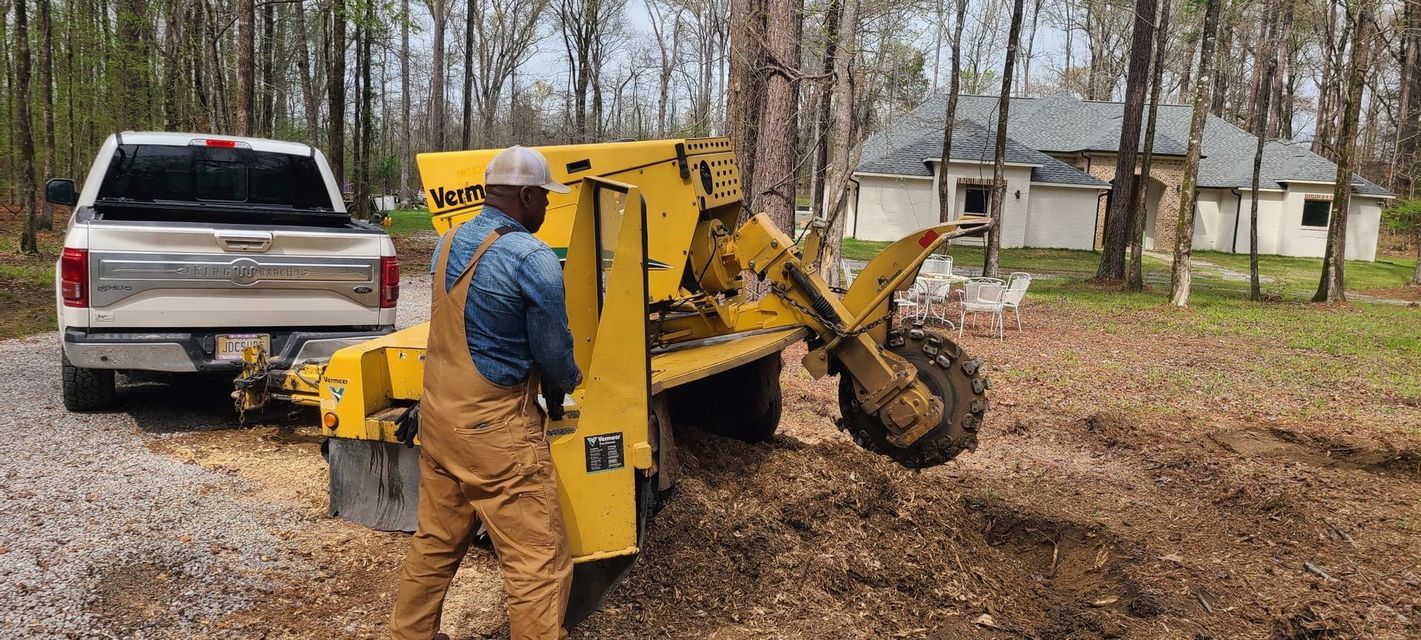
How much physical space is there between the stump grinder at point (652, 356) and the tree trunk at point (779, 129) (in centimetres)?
392

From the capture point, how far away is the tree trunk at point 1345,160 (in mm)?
15539

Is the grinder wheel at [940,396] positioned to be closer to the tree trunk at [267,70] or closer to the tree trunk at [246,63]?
the tree trunk at [246,63]

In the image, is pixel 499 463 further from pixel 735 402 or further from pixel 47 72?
pixel 47 72

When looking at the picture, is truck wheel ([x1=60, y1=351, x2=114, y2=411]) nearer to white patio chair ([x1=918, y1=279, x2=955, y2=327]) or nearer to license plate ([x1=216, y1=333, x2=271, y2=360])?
license plate ([x1=216, y1=333, x2=271, y2=360])

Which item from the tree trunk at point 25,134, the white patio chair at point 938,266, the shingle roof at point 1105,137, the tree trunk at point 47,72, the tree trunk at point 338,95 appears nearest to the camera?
the white patio chair at point 938,266

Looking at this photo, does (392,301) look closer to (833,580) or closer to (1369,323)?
(833,580)

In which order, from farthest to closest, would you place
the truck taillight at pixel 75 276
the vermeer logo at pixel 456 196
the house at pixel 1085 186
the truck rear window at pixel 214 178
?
the house at pixel 1085 186, the truck rear window at pixel 214 178, the truck taillight at pixel 75 276, the vermeer logo at pixel 456 196

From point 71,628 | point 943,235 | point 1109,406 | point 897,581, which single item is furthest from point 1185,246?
point 71,628

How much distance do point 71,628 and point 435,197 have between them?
7.77ft

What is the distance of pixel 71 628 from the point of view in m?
3.31

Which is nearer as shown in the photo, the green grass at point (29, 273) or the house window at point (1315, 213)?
the green grass at point (29, 273)

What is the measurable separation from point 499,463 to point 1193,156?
1601 centimetres

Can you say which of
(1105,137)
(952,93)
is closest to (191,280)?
(952,93)

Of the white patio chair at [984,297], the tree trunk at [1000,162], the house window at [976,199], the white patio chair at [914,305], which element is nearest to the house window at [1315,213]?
the house window at [976,199]
